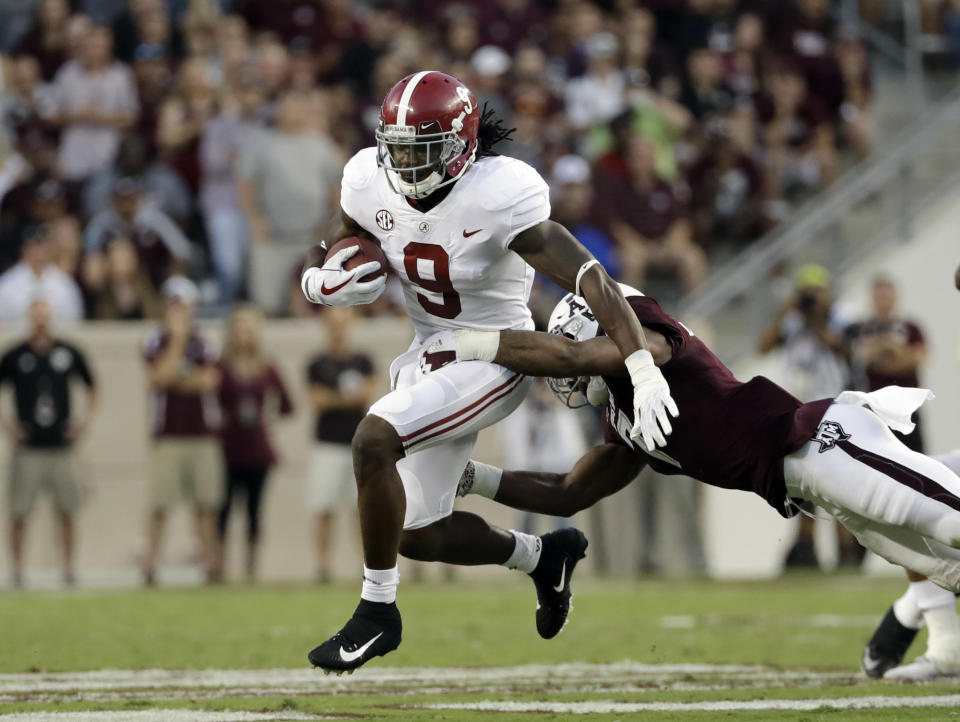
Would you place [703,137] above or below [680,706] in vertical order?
above

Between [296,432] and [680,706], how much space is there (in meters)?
7.71

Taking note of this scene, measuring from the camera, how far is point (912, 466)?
5004 millimetres

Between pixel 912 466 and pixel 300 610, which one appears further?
pixel 300 610

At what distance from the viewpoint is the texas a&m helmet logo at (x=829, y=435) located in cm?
508

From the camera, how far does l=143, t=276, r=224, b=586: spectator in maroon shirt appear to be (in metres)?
A: 11.4

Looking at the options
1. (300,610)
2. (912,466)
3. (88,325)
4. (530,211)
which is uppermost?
(530,211)

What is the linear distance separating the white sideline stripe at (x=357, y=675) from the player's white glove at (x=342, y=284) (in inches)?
54.0

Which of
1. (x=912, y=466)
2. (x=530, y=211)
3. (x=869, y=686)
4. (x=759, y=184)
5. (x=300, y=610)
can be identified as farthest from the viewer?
(x=759, y=184)

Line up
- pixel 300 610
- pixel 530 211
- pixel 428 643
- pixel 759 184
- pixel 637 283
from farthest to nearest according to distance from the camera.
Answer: pixel 759 184
pixel 637 283
pixel 300 610
pixel 428 643
pixel 530 211

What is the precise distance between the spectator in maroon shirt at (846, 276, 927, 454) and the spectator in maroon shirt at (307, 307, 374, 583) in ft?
10.5

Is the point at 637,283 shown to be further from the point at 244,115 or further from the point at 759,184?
the point at 244,115

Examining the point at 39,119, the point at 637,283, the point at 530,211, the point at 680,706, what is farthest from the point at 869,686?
the point at 39,119

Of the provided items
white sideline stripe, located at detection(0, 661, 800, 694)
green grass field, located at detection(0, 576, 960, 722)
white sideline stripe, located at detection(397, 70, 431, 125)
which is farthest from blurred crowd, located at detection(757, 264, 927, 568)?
white sideline stripe, located at detection(397, 70, 431, 125)

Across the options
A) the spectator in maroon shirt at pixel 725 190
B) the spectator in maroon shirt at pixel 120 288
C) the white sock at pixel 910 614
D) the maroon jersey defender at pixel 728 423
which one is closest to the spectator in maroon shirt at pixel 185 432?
the spectator in maroon shirt at pixel 120 288
